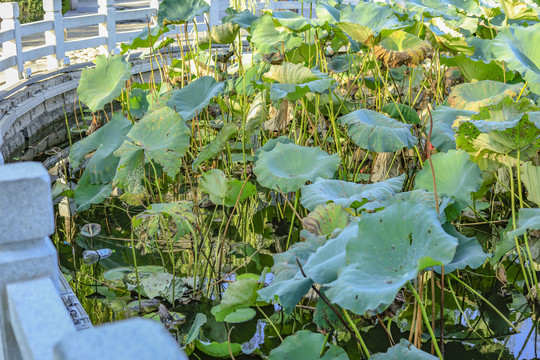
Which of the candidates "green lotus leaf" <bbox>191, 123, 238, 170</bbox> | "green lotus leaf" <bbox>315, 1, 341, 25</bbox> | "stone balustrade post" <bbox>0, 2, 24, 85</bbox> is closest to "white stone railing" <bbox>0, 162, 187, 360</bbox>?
"green lotus leaf" <bbox>191, 123, 238, 170</bbox>

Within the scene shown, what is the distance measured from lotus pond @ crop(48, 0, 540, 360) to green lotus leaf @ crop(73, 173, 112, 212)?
1 centimetres

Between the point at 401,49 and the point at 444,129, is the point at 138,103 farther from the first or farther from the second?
the point at 444,129

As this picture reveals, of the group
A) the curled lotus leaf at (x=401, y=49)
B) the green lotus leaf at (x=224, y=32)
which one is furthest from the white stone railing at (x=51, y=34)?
the curled lotus leaf at (x=401, y=49)

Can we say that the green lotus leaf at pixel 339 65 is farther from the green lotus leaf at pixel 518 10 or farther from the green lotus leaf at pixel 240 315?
the green lotus leaf at pixel 240 315

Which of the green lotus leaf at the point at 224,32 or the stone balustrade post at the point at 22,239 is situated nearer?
the stone balustrade post at the point at 22,239

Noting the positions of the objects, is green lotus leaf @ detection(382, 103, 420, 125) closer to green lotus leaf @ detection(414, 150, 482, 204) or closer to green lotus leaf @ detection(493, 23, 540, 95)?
green lotus leaf @ detection(493, 23, 540, 95)

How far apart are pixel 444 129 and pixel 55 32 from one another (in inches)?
139

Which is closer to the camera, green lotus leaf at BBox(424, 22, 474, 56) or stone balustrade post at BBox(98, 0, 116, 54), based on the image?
green lotus leaf at BBox(424, 22, 474, 56)

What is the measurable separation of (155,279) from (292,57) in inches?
61.2

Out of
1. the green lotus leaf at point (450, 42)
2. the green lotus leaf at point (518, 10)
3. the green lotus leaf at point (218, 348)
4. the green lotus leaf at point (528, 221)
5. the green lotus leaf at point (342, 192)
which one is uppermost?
the green lotus leaf at point (518, 10)

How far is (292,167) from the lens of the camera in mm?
2223

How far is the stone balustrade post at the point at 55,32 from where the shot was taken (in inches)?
187

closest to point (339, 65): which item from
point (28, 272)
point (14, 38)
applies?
point (14, 38)

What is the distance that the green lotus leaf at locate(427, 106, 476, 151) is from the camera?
2.30m
